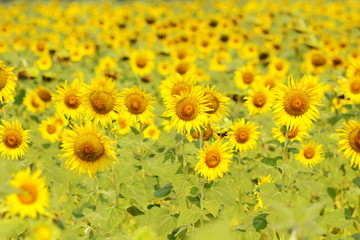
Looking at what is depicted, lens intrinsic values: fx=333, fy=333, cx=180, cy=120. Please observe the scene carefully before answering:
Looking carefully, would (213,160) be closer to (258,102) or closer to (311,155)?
(258,102)

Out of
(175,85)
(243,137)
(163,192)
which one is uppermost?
(175,85)

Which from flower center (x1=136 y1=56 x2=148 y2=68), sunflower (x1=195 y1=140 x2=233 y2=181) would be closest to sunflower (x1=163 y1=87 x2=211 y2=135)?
sunflower (x1=195 y1=140 x2=233 y2=181)

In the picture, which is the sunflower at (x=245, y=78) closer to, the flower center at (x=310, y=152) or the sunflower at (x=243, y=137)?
the flower center at (x=310, y=152)

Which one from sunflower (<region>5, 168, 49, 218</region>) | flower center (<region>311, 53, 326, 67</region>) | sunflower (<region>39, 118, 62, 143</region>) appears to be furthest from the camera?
flower center (<region>311, 53, 326, 67</region>)

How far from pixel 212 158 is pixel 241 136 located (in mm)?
943

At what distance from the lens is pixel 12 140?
10.9 feet

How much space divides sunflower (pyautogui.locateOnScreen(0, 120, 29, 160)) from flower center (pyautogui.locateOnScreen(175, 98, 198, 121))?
63.6 inches

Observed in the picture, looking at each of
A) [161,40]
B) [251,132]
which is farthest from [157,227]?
[161,40]

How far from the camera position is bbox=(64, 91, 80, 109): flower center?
3770 mm

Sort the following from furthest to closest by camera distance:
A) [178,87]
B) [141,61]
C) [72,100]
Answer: [141,61] → [72,100] → [178,87]

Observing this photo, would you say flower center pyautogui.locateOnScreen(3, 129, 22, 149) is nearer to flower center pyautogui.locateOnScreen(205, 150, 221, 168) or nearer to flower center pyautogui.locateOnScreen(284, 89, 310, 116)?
flower center pyautogui.locateOnScreen(205, 150, 221, 168)

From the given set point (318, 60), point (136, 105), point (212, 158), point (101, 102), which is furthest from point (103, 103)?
point (318, 60)

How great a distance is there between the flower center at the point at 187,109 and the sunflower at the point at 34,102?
3450 millimetres

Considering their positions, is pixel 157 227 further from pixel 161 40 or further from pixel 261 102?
pixel 161 40
